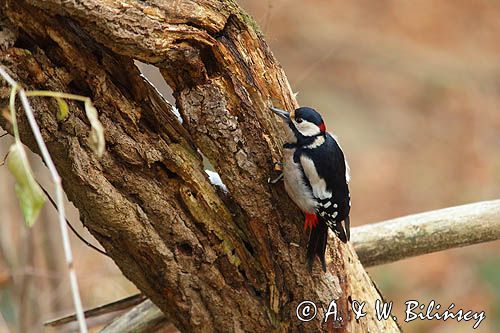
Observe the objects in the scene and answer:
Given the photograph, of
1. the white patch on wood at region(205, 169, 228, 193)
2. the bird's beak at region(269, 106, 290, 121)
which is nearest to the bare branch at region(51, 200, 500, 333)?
the white patch on wood at region(205, 169, 228, 193)

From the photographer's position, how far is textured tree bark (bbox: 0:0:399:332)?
218 centimetres

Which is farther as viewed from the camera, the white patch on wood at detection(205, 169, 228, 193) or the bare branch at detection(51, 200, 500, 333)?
the bare branch at detection(51, 200, 500, 333)

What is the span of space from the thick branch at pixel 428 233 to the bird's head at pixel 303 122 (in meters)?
0.59

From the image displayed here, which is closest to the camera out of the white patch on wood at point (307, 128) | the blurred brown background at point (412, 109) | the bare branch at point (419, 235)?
the white patch on wood at point (307, 128)

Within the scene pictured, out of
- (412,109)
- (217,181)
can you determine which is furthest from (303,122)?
(412,109)

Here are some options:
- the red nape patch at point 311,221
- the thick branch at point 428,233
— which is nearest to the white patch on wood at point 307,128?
the red nape patch at point 311,221

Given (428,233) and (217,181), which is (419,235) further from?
(217,181)

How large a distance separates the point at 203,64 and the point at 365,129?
654 cm

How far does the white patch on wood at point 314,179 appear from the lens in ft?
9.01

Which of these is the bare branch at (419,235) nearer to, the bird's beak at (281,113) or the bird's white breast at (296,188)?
the bird's white breast at (296,188)

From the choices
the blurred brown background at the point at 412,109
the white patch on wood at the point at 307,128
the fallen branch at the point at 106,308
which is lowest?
the fallen branch at the point at 106,308

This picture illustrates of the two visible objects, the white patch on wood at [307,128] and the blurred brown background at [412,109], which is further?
the blurred brown background at [412,109]

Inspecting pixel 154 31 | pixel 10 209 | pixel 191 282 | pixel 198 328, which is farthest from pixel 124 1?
pixel 10 209

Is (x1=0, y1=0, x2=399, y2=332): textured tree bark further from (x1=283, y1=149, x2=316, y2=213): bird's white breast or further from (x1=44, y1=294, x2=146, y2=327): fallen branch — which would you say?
(x1=44, y1=294, x2=146, y2=327): fallen branch
